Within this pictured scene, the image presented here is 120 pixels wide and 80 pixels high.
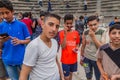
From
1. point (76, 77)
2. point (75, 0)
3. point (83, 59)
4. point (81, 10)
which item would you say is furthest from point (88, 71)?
point (75, 0)

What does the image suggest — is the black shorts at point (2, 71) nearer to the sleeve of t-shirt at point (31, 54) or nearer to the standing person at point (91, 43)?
the standing person at point (91, 43)

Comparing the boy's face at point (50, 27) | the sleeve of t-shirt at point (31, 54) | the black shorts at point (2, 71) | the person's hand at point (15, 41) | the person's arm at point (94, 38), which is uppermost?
the boy's face at point (50, 27)

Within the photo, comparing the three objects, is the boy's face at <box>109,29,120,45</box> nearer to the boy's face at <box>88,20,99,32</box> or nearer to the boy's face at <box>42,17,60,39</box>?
the boy's face at <box>42,17,60,39</box>

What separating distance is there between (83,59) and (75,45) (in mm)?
283

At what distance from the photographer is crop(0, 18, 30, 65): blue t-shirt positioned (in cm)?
362

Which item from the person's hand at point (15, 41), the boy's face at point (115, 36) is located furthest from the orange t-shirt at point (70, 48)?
the boy's face at point (115, 36)

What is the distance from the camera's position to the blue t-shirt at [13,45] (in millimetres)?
3615

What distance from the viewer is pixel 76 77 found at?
230 inches

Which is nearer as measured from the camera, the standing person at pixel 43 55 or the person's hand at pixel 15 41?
the standing person at pixel 43 55

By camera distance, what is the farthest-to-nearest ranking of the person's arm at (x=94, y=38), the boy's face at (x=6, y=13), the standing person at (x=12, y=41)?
the person's arm at (x=94, y=38) < the standing person at (x=12, y=41) < the boy's face at (x=6, y=13)

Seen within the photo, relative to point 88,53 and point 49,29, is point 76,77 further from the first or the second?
point 49,29

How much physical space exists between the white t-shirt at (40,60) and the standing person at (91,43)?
1.48m

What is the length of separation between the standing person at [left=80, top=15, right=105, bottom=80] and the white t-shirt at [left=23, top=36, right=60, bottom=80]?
148cm

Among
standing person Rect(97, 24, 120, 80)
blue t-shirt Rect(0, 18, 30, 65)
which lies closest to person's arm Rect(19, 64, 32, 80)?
standing person Rect(97, 24, 120, 80)
